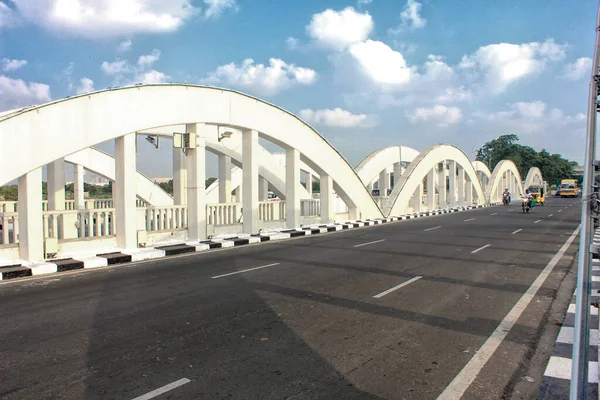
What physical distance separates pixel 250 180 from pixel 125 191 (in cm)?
475

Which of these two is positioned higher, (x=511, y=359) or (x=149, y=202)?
(x=149, y=202)

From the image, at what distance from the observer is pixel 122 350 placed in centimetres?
470

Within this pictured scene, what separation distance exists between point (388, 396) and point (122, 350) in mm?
2891

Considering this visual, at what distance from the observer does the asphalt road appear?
3934mm

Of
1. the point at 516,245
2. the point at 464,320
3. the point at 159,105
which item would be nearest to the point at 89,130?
the point at 159,105

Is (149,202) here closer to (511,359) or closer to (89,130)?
(89,130)

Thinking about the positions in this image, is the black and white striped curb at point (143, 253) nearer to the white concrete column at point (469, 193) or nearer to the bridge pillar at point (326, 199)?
the bridge pillar at point (326, 199)

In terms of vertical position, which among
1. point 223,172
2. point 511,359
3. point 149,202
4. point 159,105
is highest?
point 159,105

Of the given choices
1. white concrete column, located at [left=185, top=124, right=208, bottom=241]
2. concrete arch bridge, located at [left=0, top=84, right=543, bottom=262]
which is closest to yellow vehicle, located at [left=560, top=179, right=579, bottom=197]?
concrete arch bridge, located at [left=0, top=84, right=543, bottom=262]

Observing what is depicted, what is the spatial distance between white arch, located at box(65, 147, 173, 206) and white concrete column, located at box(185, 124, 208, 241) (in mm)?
7536

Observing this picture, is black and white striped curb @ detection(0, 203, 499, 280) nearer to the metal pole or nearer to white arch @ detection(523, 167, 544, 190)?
the metal pole

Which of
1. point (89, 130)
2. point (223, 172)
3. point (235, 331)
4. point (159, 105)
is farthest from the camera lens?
point (223, 172)

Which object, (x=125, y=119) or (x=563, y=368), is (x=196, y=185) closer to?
(x=125, y=119)

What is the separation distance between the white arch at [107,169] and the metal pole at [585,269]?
1909cm
